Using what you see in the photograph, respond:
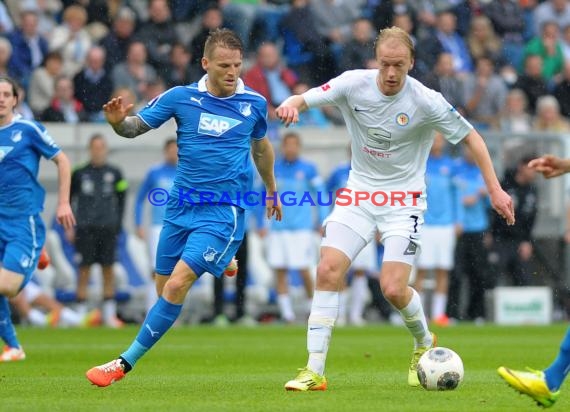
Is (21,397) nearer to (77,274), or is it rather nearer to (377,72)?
(377,72)

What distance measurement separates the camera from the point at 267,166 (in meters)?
10.2

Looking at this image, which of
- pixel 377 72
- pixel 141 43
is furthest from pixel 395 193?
pixel 141 43

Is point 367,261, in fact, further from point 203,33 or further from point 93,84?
point 93,84

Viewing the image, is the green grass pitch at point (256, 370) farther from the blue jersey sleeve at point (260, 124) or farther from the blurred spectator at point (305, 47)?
the blurred spectator at point (305, 47)

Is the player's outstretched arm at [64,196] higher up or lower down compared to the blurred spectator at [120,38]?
lower down

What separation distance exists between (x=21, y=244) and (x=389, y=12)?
12062 millimetres

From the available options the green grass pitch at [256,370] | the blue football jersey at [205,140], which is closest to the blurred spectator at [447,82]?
the green grass pitch at [256,370]

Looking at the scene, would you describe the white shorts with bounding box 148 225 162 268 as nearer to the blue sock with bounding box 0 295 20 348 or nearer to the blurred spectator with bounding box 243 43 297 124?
the blurred spectator with bounding box 243 43 297 124

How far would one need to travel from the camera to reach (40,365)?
458 inches

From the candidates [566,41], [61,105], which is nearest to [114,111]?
[61,105]

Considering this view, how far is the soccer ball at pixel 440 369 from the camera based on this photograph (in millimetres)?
9094

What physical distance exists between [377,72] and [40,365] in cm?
437

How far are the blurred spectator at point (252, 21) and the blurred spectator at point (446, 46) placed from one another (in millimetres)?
2540

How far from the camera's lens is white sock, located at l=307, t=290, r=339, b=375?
29.8ft
